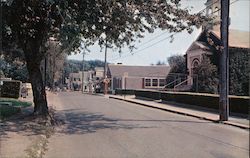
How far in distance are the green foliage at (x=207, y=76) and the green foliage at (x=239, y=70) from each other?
6.22ft

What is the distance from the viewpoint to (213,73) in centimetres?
5116

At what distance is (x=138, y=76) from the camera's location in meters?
88.8

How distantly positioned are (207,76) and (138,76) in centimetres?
3914

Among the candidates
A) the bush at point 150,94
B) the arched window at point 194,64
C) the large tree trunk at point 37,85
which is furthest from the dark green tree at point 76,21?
the arched window at point 194,64

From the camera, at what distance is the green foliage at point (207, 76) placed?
1960 inches

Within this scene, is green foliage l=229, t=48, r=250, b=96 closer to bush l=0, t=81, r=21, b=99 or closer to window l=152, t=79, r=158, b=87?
bush l=0, t=81, r=21, b=99

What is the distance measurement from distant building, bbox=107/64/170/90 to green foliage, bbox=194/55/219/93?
32.9 meters

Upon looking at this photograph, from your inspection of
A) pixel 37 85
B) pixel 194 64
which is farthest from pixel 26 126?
pixel 194 64

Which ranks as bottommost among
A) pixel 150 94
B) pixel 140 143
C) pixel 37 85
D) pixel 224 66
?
pixel 140 143

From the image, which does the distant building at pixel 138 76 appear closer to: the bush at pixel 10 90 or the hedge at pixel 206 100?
the hedge at pixel 206 100

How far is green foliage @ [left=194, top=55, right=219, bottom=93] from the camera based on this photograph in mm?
49781

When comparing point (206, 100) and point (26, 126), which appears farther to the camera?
point (206, 100)

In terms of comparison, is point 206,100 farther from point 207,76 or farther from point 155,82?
point 155,82

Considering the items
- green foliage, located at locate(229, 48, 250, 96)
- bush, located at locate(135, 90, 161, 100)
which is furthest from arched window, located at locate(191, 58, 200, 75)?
bush, located at locate(135, 90, 161, 100)
